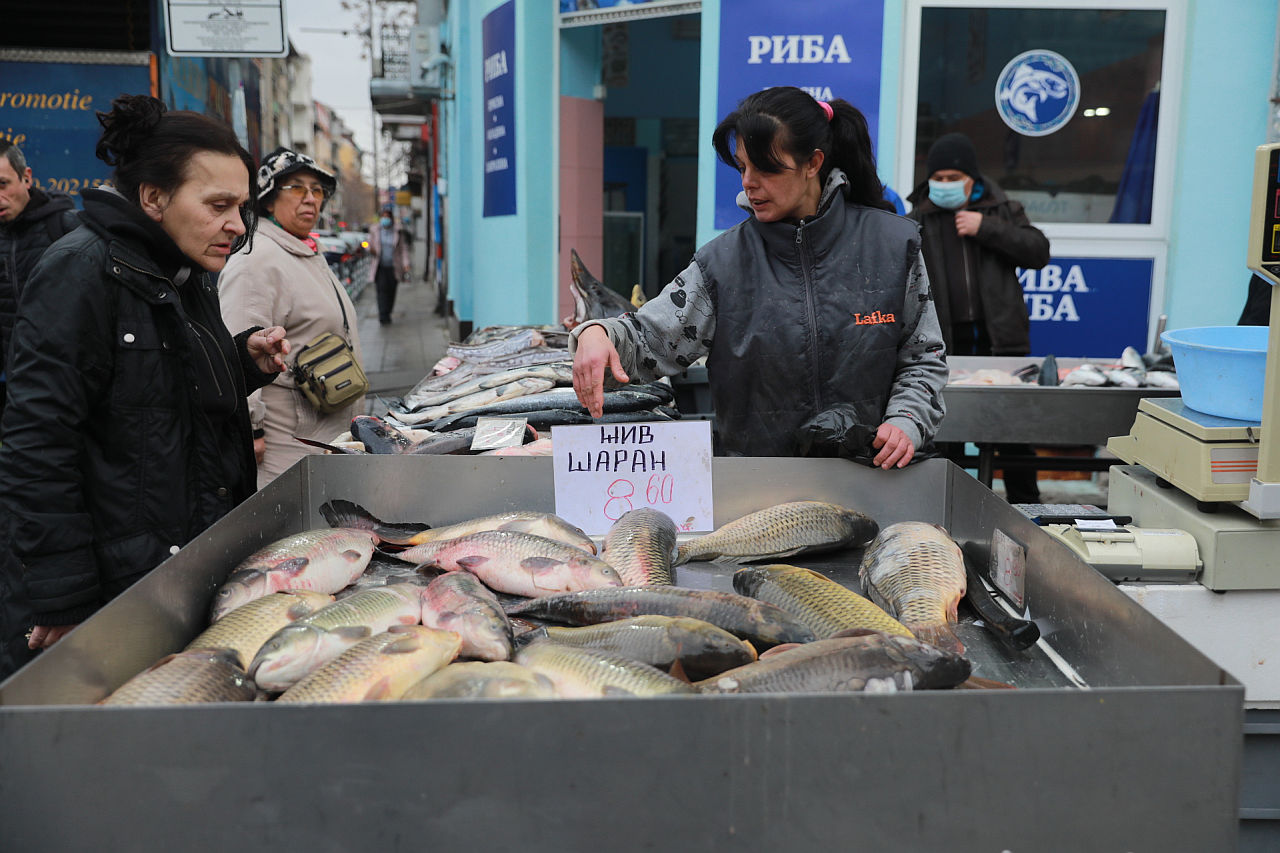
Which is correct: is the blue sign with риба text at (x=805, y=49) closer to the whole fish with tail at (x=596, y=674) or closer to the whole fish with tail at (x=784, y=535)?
the whole fish with tail at (x=784, y=535)

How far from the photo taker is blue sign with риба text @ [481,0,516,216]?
1040 centimetres

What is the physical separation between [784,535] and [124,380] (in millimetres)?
1724

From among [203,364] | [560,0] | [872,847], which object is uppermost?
[560,0]

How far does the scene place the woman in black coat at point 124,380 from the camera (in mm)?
2457

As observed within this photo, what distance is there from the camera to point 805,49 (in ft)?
24.3

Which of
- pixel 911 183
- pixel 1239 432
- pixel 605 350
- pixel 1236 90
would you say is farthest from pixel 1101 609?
pixel 1236 90

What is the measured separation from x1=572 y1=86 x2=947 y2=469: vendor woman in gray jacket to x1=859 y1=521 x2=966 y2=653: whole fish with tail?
2.11 feet

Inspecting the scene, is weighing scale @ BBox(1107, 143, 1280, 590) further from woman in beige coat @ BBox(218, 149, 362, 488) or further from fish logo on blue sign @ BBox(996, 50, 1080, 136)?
fish logo on blue sign @ BBox(996, 50, 1080, 136)

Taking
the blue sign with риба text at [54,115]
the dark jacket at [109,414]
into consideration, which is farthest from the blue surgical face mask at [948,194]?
the blue sign with риба text at [54,115]

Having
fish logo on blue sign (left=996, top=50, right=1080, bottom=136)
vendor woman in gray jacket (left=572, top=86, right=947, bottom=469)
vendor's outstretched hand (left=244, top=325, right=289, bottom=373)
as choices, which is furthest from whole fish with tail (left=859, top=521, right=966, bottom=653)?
fish logo on blue sign (left=996, top=50, right=1080, bottom=136)

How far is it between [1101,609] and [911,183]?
20.7ft

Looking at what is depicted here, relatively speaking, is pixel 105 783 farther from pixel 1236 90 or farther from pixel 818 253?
pixel 1236 90

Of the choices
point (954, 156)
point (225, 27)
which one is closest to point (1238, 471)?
point (954, 156)

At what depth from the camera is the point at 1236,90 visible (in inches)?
278
